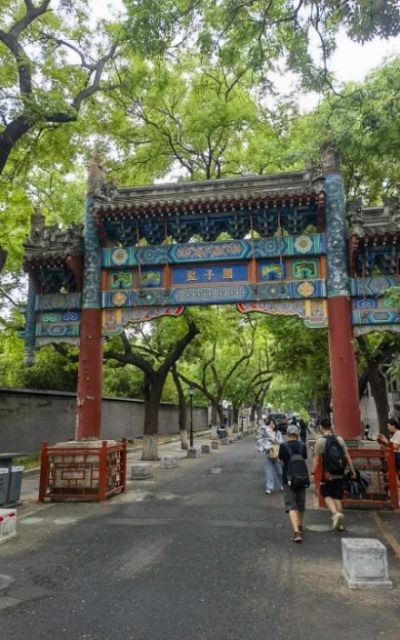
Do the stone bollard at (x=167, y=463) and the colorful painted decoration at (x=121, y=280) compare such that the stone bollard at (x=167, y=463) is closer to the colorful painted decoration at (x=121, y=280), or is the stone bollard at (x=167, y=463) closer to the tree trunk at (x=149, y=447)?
the tree trunk at (x=149, y=447)

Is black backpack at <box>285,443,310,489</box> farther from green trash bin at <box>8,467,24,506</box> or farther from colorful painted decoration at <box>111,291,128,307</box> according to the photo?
colorful painted decoration at <box>111,291,128,307</box>

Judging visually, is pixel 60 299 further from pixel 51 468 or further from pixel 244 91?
pixel 244 91

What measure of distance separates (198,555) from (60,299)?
8191 millimetres

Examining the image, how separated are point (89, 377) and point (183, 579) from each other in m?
7.24

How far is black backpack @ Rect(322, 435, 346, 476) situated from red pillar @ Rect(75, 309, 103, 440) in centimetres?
642

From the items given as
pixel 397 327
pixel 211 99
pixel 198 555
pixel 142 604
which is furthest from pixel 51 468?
pixel 211 99

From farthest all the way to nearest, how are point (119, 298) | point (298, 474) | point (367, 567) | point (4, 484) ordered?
point (119, 298)
point (4, 484)
point (298, 474)
point (367, 567)

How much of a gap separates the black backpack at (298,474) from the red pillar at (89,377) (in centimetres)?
625

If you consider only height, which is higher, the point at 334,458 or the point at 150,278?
the point at 150,278

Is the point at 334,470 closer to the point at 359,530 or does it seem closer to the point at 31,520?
the point at 359,530

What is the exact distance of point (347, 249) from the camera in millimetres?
11773

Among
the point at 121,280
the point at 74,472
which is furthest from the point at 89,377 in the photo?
the point at 121,280

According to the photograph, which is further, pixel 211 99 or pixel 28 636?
pixel 211 99

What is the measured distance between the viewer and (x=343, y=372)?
442 inches
